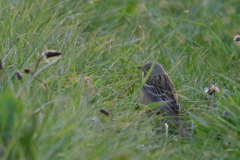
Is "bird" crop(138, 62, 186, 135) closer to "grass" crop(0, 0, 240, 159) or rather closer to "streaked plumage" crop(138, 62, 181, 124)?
"streaked plumage" crop(138, 62, 181, 124)

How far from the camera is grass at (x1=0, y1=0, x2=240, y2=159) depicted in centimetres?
332

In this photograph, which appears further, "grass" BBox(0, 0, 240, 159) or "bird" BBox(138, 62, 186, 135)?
"bird" BBox(138, 62, 186, 135)

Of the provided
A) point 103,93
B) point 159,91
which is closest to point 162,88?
point 159,91

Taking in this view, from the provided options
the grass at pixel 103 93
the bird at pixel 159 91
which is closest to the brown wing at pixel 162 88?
the bird at pixel 159 91

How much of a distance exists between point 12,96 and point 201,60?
11.9ft

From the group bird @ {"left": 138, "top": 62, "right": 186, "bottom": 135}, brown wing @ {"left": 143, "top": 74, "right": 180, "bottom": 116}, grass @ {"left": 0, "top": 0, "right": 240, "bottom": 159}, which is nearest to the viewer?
grass @ {"left": 0, "top": 0, "right": 240, "bottom": 159}

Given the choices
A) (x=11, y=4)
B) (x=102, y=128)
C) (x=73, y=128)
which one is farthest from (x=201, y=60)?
(x=73, y=128)

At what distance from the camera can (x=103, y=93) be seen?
487 cm

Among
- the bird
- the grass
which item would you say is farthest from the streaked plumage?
the grass

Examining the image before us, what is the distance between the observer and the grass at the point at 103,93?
332 cm

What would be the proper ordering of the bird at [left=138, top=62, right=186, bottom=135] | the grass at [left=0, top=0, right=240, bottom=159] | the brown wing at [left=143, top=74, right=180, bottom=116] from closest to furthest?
the grass at [left=0, top=0, right=240, bottom=159]
the bird at [left=138, top=62, right=186, bottom=135]
the brown wing at [left=143, top=74, right=180, bottom=116]

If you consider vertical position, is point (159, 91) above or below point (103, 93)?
below

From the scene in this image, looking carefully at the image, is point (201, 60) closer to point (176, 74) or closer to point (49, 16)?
point (176, 74)

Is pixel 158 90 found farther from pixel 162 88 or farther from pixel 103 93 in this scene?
pixel 103 93
